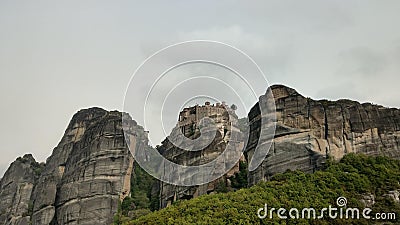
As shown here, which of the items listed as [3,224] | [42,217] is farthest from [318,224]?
[3,224]

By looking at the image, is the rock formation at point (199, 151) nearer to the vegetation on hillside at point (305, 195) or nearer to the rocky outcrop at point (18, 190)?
the vegetation on hillside at point (305, 195)

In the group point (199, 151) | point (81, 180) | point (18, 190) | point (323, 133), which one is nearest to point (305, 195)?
point (323, 133)

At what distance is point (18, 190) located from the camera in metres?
58.1

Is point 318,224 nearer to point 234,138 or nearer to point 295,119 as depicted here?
point 295,119

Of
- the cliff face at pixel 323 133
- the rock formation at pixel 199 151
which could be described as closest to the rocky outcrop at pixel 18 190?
the rock formation at pixel 199 151

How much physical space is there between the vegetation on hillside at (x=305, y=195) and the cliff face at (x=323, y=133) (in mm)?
1045

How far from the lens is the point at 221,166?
46.1 m

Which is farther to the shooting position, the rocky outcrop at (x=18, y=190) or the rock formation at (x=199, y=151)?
the rocky outcrop at (x=18, y=190)

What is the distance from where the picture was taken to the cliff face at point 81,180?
4841cm

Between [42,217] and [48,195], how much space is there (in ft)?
5.87

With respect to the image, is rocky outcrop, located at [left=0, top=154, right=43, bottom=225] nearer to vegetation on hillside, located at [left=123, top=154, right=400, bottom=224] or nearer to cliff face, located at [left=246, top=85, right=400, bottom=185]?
vegetation on hillside, located at [left=123, top=154, right=400, bottom=224]

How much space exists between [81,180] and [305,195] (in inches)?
808

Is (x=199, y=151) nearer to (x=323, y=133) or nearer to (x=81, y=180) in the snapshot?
(x=81, y=180)

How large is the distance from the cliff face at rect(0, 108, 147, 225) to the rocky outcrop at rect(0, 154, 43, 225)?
8 cm
